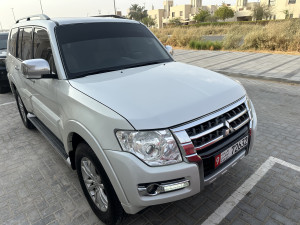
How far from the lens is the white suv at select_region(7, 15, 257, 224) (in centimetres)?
178

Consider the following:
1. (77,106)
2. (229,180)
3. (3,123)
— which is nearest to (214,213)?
(229,180)

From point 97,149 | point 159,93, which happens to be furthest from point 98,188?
point 159,93

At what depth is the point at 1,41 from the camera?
8164 millimetres

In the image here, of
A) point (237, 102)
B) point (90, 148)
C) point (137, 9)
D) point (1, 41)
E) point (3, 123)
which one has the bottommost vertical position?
point (3, 123)

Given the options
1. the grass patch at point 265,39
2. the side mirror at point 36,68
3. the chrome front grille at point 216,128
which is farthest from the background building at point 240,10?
the side mirror at point 36,68

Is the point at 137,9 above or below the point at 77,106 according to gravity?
above

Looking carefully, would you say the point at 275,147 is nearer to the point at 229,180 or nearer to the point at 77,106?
the point at 229,180

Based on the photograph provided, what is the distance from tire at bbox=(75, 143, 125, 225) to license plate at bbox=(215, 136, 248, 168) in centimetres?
94

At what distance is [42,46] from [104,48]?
805mm

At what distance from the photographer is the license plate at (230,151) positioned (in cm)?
206

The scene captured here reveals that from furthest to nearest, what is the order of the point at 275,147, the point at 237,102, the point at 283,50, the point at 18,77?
the point at 283,50 → the point at 18,77 → the point at 275,147 → the point at 237,102

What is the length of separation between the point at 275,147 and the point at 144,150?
2.79 metres

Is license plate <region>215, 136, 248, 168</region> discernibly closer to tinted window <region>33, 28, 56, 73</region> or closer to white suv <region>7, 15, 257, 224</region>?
white suv <region>7, 15, 257, 224</region>

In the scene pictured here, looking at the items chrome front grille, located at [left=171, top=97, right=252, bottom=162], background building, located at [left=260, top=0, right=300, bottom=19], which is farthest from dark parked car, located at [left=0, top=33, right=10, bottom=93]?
background building, located at [left=260, top=0, right=300, bottom=19]
